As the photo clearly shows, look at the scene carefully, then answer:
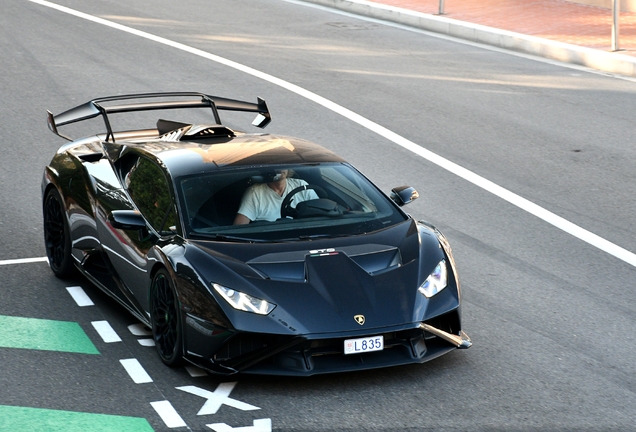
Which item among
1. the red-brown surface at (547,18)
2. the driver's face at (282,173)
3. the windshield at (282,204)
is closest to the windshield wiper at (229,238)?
the windshield at (282,204)

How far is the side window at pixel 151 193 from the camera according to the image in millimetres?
7531

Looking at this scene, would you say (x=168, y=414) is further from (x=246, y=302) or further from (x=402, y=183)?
(x=402, y=183)

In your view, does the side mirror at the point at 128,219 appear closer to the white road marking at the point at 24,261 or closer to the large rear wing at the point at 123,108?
the large rear wing at the point at 123,108

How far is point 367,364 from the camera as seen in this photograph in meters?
6.59

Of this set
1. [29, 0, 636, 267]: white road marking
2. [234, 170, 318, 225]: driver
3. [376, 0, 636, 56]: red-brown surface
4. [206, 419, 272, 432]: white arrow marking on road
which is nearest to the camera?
[206, 419, 272, 432]: white arrow marking on road

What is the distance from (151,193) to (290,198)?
1042mm

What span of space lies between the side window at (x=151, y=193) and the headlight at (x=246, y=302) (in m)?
0.98

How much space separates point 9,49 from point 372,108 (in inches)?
297

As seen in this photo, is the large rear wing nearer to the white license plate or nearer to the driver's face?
the driver's face

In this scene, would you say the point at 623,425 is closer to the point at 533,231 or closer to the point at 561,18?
the point at 533,231

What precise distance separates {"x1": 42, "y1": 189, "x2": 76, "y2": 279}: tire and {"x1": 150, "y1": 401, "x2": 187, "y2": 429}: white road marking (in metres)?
2.76

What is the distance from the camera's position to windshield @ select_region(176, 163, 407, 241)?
7.30 metres

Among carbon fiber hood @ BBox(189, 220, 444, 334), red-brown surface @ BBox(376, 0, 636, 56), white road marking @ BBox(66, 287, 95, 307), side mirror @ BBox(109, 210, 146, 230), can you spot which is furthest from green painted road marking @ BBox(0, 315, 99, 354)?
red-brown surface @ BBox(376, 0, 636, 56)

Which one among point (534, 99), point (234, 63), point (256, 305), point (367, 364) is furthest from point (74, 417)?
point (234, 63)
